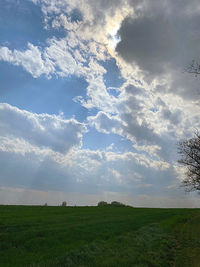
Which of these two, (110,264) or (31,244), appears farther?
(31,244)

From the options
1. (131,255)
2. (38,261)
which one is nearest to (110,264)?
(131,255)

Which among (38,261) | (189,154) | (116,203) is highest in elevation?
(189,154)

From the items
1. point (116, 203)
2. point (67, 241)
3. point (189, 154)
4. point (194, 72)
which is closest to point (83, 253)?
point (67, 241)

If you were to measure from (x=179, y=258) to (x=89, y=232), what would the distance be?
9882 mm

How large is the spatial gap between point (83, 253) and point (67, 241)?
183 inches

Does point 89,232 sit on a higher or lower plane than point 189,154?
lower

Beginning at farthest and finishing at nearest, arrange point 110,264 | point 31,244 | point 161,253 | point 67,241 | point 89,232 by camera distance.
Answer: point 89,232 → point 67,241 → point 31,244 → point 161,253 → point 110,264

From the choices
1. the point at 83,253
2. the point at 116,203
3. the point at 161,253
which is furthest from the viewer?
the point at 116,203

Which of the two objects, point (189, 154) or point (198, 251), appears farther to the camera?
point (189, 154)

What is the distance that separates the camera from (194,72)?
1697 cm

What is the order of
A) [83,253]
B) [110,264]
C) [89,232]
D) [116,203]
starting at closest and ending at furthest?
[110,264] → [83,253] → [89,232] → [116,203]

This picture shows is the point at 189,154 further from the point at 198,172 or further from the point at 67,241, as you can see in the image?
the point at 67,241

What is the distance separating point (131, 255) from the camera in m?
13.3

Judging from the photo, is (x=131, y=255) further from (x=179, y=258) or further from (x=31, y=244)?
(x=31, y=244)
